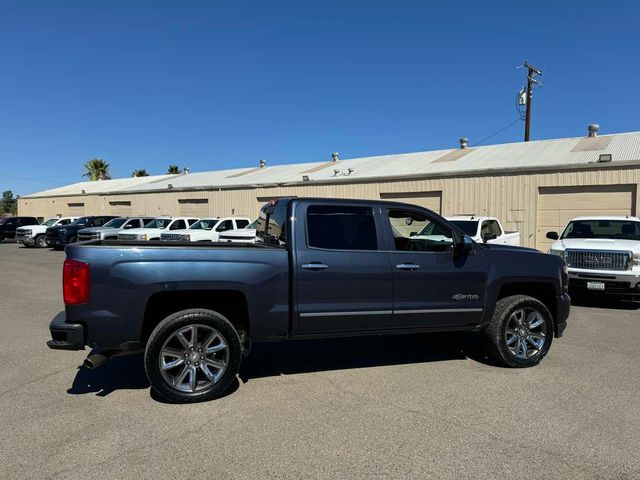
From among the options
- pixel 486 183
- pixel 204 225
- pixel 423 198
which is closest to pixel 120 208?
pixel 204 225

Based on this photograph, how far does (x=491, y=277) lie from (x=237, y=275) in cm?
287

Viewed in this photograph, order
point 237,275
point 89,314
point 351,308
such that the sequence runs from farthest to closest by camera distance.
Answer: point 351,308, point 237,275, point 89,314

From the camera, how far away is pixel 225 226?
20.6m

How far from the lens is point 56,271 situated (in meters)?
15.2

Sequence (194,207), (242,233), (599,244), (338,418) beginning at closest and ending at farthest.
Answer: (338,418)
(599,244)
(242,233)
(194,207)

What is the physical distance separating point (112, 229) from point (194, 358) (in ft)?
64.3

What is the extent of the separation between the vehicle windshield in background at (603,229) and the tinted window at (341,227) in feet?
26.0

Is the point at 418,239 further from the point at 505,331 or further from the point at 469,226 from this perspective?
the point at 469,226

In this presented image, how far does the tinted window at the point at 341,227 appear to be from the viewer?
194 inches

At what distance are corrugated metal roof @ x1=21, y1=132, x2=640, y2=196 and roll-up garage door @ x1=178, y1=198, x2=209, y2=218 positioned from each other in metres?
0.87

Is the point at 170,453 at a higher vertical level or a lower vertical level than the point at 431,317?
lower

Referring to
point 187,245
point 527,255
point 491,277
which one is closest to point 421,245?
point 491,277

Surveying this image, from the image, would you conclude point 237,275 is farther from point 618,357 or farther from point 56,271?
point 56,271

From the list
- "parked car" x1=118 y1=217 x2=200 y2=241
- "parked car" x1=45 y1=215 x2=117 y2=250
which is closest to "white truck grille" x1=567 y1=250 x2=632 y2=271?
"parked car" x1=118 y1=217 x2=200 y2=241
